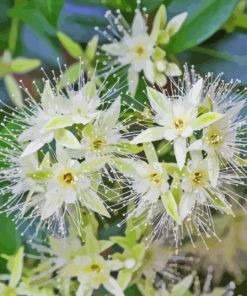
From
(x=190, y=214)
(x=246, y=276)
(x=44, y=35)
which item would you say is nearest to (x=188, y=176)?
(x=190, y=214)

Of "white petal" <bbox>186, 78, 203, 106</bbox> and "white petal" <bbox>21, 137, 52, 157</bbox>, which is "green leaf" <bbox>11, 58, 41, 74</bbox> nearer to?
"white petal" <bbox>21, 137, 52, 157</bbox>

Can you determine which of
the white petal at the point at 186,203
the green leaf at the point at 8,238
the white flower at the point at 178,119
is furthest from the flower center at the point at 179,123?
the green leaf at the point at 8,238

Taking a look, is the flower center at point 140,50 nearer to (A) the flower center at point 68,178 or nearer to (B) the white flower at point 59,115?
(B) the white flower at point 59,115

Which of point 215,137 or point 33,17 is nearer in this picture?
point 215,137

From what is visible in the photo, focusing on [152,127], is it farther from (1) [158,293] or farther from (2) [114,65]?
(1) [158,293]

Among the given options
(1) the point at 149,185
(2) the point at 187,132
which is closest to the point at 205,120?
(2) the point at 187,132

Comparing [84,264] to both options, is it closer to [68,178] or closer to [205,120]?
[68,178]
